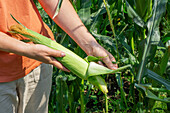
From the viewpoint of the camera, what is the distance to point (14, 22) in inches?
34.8

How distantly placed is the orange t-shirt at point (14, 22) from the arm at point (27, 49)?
10 centimetres

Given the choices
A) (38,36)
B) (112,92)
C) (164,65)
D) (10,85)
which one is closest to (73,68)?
(38,36)

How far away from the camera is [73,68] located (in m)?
0.82

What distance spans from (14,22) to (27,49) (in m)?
0.18

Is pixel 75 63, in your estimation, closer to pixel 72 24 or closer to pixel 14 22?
pixel 72 24

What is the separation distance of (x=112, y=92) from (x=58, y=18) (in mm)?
1345

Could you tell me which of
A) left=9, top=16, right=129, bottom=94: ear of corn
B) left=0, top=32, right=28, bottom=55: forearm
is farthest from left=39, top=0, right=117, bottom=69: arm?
left=0, top=32, right=28, bottom=55: forearm

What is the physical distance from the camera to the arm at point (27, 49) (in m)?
0.76

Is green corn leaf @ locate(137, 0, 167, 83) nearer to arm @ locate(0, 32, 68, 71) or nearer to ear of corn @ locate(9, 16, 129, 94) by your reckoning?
ear of corn @ locate(9, 16, 129, 94)

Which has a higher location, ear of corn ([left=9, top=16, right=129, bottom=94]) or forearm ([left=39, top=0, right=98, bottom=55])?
forearm ([left=39, top=0, right=98, bottom=55])

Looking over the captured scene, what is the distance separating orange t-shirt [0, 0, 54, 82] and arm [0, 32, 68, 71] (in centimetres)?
10

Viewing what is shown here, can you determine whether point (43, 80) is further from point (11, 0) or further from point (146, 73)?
point (146, 73)

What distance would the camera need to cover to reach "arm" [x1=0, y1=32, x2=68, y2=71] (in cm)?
76

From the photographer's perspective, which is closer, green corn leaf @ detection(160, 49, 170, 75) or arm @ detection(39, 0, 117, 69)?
arm @ detection(39, 0, 117, 69)
